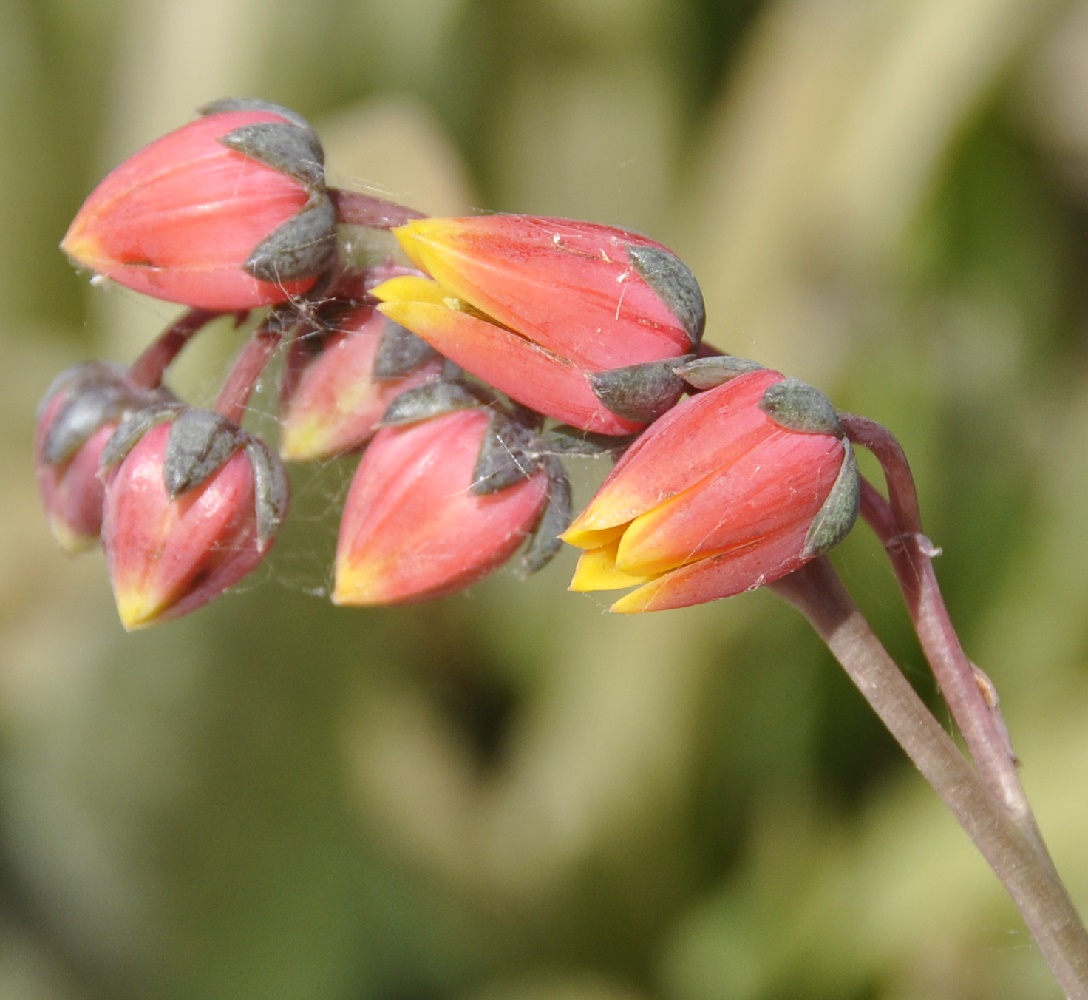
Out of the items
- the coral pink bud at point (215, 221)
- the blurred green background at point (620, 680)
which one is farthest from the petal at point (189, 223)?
the blurred green background at point (620, 680)

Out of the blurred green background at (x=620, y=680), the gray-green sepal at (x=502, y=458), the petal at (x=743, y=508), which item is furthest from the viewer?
the blurred green background at (x=620, y=680)

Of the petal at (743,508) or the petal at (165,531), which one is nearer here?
the petal at (743,508)

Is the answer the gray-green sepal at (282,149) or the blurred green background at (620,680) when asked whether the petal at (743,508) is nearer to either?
the gray-green sepal at (282,149)

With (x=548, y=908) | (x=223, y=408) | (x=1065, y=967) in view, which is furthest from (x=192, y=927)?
(x=1065, y=967)

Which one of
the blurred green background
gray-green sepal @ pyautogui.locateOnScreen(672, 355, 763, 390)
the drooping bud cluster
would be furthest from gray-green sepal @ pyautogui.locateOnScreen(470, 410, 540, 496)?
the blurred green background

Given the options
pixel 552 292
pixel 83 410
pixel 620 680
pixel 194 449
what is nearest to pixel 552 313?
pixel 552 292

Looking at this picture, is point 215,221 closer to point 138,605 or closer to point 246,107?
point 246,107
